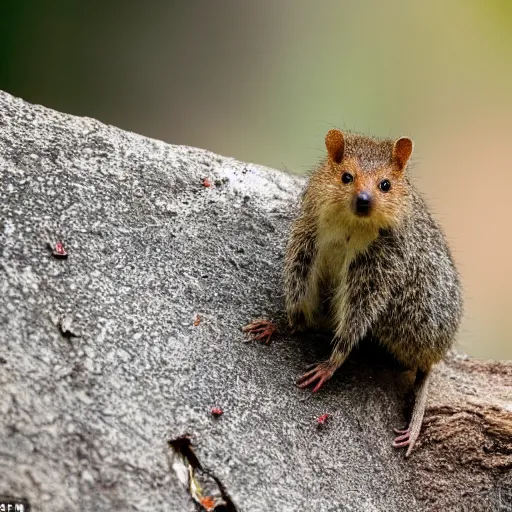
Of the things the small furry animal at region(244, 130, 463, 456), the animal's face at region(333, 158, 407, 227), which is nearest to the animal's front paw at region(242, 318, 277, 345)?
the small furry animal at region(244, 130, 463, 456)

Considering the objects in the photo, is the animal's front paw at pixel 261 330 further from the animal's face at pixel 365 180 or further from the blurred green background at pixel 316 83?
the blurred green background at pixel 316 83

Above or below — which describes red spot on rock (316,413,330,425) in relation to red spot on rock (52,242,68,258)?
below

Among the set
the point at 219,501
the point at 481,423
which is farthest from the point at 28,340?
the point at 481,423

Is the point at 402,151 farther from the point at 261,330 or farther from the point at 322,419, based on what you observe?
the point at 322,419

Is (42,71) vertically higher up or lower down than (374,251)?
higher up

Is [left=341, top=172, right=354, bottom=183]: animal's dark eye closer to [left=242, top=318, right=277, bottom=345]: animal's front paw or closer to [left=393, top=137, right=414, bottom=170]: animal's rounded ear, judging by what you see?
[left=393, top=137, right=414, bottom=170]: animal's rounded ear

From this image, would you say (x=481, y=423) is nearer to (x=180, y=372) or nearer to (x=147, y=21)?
(x=180, y=372)

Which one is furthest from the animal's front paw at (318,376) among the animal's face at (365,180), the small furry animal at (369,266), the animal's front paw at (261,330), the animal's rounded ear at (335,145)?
the animal's rounded ear at (335,145)
